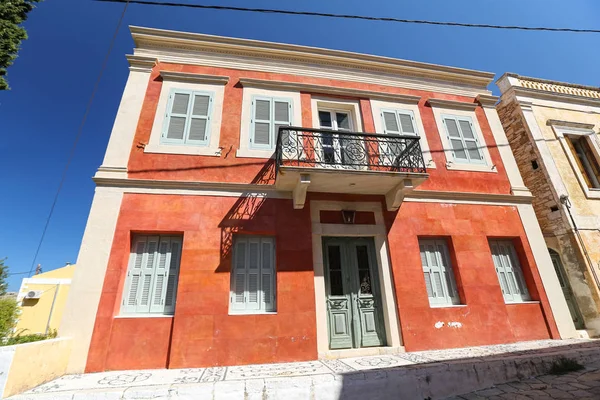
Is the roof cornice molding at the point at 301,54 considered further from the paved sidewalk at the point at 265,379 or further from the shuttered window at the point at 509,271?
the paved sidewalk at the point at 265,379

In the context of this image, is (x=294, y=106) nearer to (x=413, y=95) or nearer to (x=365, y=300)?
(x=413, y=95)

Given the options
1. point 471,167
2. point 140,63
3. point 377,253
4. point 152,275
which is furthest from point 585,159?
point 140,63

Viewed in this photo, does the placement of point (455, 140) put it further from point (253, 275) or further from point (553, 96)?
point (253, 275)

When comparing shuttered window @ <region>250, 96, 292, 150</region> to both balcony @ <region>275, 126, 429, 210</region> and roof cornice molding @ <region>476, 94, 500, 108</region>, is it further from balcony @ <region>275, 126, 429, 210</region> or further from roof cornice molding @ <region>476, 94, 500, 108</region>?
roof cornice molding @ <region>476, 94, 500, 108</region>

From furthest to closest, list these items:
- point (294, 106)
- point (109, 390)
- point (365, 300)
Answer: point (294, 106)
point (365, 300)
point (109, 390)

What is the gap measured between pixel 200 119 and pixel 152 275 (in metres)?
4.01

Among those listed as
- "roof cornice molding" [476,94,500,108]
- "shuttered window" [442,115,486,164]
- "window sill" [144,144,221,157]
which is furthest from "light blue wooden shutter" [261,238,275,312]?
"roof cornice molding" [476,94,500,108]

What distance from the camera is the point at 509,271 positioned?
7473 mm

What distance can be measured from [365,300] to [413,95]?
657 cm

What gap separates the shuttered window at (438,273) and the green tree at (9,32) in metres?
10.7

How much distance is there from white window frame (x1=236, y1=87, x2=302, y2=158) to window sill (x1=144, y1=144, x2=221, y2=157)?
607mm

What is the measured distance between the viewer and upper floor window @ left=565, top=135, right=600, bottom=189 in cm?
937

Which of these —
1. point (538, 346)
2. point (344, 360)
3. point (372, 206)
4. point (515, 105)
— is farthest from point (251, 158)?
point (515, 105)

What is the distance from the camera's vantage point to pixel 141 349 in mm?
5289
